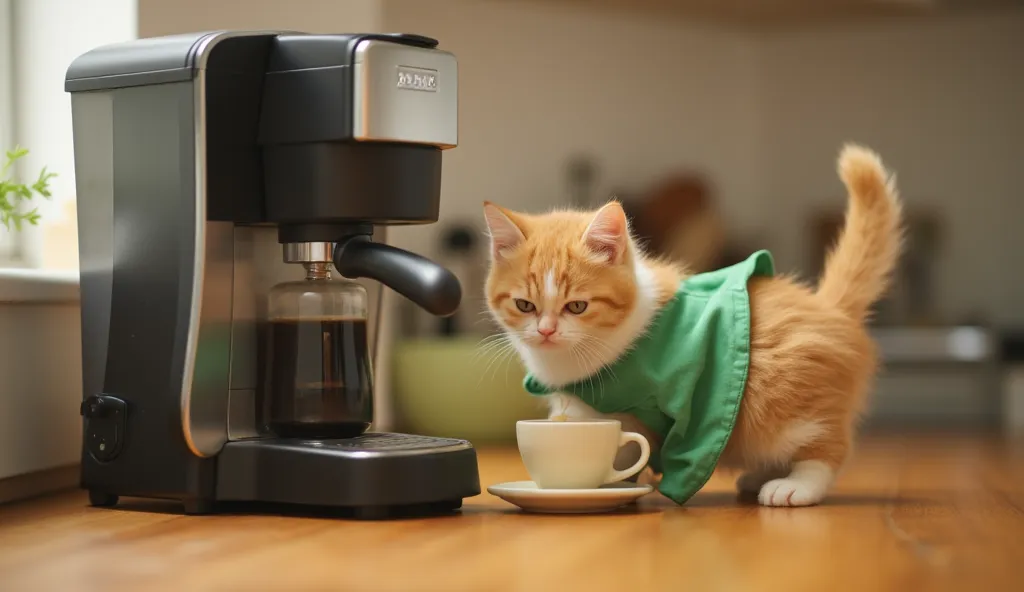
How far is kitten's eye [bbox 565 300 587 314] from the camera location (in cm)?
136

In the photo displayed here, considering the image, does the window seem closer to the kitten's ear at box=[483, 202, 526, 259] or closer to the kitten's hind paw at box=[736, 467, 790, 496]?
the kitten's ear at box=[483, 202, 526, 259]

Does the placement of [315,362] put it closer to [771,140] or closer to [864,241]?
[864,241]

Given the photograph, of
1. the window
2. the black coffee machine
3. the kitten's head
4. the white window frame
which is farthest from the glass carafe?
the white window frame

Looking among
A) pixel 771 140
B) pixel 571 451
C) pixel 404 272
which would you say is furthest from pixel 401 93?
pixel 771 140

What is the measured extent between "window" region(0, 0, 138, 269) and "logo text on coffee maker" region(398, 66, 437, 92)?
2.28ft

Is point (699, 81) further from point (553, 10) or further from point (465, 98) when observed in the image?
point (465, 98)

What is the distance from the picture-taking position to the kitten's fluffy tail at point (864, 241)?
1494 mm

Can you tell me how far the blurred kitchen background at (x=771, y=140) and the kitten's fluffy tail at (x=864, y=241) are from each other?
1.60 metres

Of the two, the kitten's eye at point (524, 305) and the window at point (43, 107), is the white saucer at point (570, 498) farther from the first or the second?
the window at point (43, 107)

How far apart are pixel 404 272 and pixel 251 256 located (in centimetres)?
21

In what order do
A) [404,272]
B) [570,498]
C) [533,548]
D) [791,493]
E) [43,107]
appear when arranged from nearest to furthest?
[533,548] → [404,272] → [570,498] → [791,493] → [43,107]

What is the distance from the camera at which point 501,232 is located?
4.59ft

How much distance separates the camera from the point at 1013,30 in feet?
12.8

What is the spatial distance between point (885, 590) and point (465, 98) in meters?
2.74
